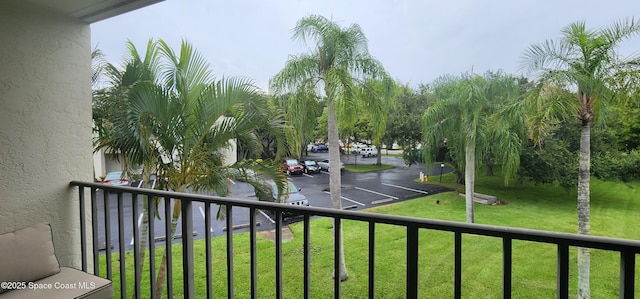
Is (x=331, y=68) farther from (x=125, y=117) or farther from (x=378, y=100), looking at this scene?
(x=125, y=117)

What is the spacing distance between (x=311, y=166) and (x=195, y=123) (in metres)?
3.54

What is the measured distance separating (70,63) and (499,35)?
199 inches

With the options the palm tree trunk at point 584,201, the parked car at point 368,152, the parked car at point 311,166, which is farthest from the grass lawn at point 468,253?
the parked car at point 368,152

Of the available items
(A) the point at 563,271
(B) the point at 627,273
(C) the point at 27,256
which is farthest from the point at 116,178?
(B) the point at 627,273

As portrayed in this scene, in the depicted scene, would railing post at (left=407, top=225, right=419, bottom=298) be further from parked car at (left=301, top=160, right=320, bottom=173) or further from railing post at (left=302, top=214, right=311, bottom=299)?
parked car at (left=301, top=160, right=320, bottom=173)

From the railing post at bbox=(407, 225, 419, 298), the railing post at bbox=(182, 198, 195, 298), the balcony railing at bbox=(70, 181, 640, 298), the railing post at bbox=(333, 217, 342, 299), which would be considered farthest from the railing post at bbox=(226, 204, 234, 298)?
Answer: the railing post at bbox=(407, 225, 419, 298)

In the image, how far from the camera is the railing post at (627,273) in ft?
2.45

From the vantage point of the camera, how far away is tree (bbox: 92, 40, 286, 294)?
3.10m

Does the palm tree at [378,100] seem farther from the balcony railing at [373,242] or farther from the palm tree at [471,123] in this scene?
the balcony railing at [373,242]

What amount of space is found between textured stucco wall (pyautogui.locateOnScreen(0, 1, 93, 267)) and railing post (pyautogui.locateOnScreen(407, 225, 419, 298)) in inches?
85.4

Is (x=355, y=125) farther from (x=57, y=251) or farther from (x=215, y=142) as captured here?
(x=57, y=251)

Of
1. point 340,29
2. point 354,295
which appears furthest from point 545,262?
point 340,29

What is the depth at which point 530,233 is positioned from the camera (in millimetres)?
822

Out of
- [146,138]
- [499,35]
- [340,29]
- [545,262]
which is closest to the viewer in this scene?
[146,138]
